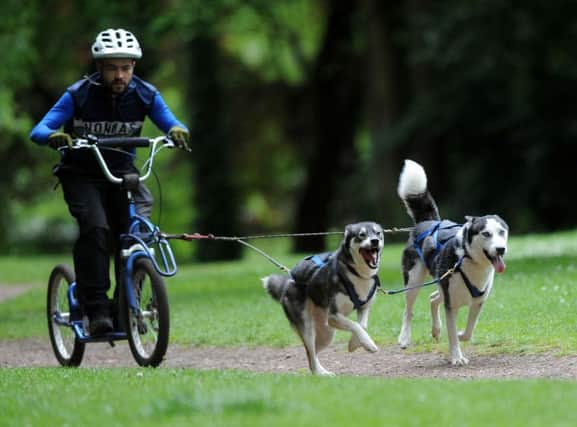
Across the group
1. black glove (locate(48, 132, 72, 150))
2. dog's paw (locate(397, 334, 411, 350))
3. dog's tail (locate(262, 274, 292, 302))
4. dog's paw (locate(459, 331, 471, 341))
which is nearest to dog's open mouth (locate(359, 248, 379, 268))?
dog's tail (locate(262, 274, 292, 302))

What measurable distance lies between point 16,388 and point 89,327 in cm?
190

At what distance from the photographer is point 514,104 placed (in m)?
29.8

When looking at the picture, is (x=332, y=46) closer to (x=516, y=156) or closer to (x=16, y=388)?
(x=516, y=156)

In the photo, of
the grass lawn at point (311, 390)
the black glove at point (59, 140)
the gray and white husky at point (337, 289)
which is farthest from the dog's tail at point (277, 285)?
the black glove at point (59, 140)

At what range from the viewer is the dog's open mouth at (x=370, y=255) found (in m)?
9.46

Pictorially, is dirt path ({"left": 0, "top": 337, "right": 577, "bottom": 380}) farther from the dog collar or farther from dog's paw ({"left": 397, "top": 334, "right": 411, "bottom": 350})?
the dog collar

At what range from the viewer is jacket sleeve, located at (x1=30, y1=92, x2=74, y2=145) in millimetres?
10508

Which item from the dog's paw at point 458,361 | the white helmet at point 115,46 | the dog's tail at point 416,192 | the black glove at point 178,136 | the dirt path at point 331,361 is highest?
the white helmet at point 115,46

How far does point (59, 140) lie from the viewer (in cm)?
1030

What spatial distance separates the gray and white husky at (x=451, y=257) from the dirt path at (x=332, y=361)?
0.88ft

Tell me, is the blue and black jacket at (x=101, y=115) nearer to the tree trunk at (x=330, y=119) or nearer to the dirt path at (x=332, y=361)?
the dirt path at (x=332, y=361)

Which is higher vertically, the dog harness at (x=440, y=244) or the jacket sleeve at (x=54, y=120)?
the jacket sleeve at (x=54, y=120)

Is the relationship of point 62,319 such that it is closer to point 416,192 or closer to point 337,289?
point 337,289

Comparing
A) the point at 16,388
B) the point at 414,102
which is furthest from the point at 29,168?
the point at 16,388
